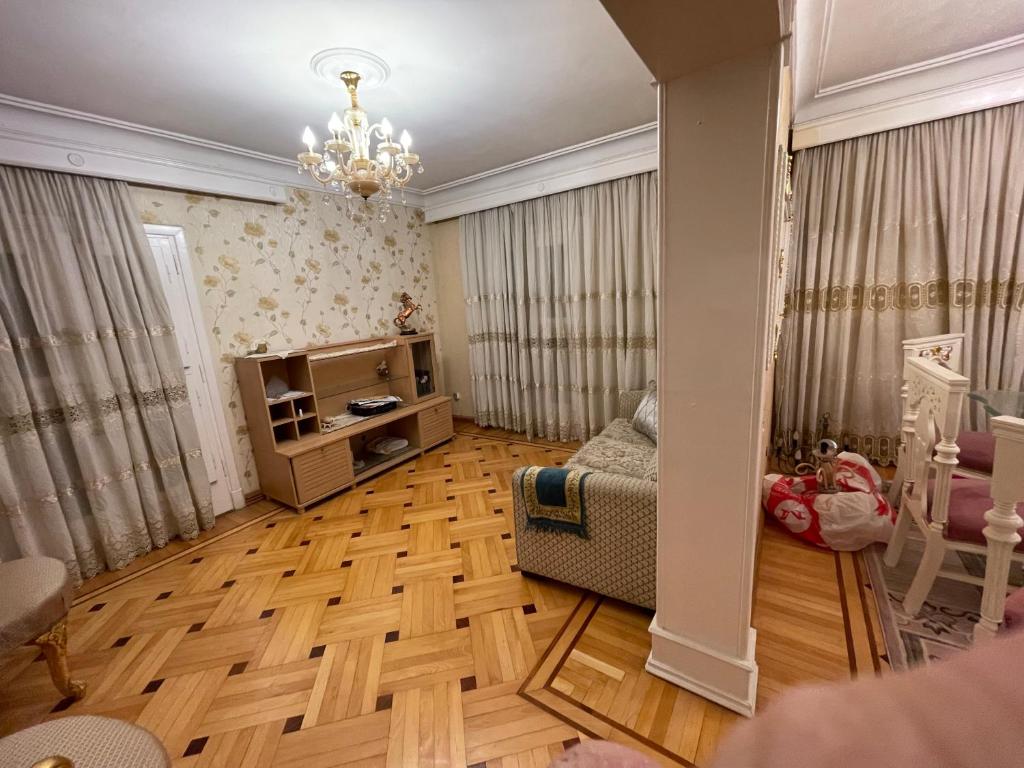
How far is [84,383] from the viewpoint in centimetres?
226

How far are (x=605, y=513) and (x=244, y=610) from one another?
1861mm

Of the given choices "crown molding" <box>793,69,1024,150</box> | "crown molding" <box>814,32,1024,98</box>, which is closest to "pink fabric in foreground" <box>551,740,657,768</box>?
"crown molding" <box>814,32,1024,98</box>

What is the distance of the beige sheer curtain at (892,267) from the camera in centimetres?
233

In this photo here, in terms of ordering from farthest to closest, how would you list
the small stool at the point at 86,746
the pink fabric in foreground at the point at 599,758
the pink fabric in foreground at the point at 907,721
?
the small stool at the point at 86,746, the pink fabric in foreground at the point at 599,758, the pink fabric in foreground at the point at 907,721

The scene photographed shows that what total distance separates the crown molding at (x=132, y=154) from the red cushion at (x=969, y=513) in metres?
4.31

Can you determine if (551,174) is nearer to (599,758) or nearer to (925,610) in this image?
(925,610)

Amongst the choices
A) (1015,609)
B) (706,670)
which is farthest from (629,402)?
(1015,609)

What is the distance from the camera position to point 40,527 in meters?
2.14

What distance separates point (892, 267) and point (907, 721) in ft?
11.2

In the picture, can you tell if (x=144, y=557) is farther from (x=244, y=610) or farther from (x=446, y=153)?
(x=446, y=153)

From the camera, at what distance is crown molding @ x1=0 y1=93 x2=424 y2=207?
2018 millimetres

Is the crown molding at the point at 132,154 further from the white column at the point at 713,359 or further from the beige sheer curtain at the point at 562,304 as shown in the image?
the white column at the point at 713,359

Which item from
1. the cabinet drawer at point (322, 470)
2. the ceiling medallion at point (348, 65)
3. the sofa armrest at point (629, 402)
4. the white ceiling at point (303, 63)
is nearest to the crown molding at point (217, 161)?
the white ceiling at point (303, 63)

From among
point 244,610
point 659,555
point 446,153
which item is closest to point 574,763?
point 659,555
